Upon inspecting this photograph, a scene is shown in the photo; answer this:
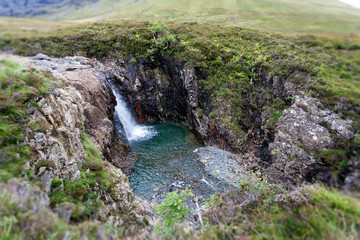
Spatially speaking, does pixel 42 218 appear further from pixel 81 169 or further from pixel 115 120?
pixel 115 120

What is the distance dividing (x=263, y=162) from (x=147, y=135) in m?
13.9

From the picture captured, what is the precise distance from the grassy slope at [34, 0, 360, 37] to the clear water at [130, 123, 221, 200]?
12.4 meters

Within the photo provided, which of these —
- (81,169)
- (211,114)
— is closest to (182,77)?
(211,114)

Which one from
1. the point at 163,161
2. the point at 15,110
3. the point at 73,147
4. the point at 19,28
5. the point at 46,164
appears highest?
the point at 19,28

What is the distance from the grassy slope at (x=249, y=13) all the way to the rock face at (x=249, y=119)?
4.79 metres

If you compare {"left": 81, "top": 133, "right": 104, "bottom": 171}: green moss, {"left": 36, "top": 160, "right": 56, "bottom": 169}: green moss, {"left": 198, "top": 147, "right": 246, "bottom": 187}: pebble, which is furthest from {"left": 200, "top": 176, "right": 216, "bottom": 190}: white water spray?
{"left": 36, "top": 160, "right": 56, "bottom": 169}: green moss

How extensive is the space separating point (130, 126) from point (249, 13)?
23.4m

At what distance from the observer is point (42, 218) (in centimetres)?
397

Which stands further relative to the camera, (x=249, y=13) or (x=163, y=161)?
(x=249, y=13)

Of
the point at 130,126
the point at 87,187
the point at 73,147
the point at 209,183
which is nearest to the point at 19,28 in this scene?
the point at 73,147

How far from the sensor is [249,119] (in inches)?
671

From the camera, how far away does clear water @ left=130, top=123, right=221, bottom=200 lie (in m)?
13.2

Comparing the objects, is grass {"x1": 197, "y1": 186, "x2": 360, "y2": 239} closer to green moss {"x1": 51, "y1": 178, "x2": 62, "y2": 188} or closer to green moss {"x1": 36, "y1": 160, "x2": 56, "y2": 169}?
green moss {"x1": 51, "y1": 178, "x2": 62, "y2": 188}

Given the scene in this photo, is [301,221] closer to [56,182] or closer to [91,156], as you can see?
[56,182]
